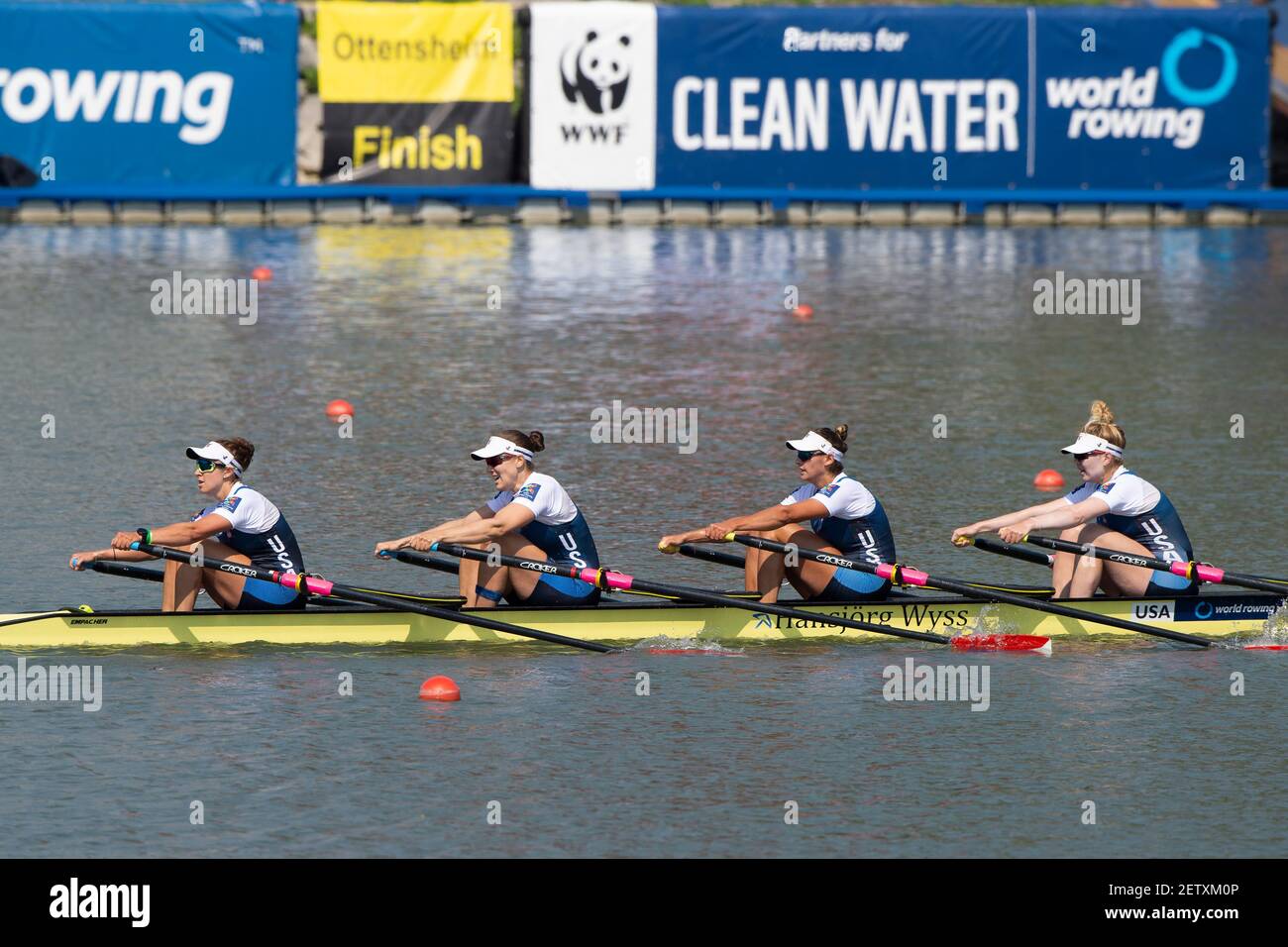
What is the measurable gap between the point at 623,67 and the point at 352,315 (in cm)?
1243

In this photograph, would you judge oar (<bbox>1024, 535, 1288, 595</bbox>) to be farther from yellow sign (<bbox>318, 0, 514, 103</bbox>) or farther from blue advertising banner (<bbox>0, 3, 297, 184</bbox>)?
blue advertising banner (<bbox>0, 3, 297, 184</bbox>)

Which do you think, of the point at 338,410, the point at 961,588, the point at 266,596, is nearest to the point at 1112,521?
the point at 961,588

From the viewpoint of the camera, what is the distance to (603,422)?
904 inches

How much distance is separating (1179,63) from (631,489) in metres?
24.7

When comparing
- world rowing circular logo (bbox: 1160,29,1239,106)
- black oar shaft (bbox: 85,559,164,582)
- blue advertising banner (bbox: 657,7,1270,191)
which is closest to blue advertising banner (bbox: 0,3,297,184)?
blue advertising banner (bbox: 657,7,1270,191)

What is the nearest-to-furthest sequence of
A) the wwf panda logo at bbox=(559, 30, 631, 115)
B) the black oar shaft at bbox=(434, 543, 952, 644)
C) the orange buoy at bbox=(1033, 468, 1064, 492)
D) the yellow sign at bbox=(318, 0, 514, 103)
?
the black oar shaft at bbox=(434, 543, 952, 644)
the orange buoy at bbox=(1033, 468, 1064, 492)
the yellow sign at bbox=(318, 0, 514, 103)
the wwf panda logo at bbox=(559, 30, 631, 115)

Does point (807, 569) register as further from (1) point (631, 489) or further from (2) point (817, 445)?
(1) point (631, 489)

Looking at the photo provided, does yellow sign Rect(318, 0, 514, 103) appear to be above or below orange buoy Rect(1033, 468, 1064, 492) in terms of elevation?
above

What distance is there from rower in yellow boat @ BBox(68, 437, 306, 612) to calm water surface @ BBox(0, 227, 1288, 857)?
0.49m

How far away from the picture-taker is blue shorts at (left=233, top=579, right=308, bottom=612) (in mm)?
14719

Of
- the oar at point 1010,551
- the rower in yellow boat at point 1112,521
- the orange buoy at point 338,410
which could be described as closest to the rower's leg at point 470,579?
the rower in yellow boat at point 1112,521

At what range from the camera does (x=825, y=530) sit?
15.4 m

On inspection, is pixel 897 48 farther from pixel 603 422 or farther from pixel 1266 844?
pixel 1266 844
